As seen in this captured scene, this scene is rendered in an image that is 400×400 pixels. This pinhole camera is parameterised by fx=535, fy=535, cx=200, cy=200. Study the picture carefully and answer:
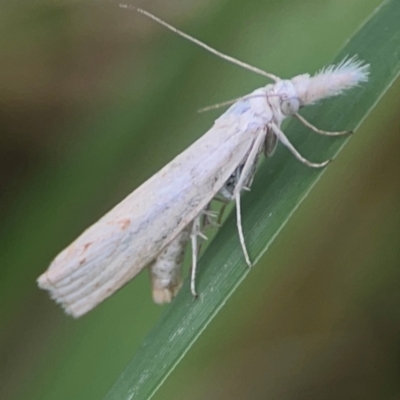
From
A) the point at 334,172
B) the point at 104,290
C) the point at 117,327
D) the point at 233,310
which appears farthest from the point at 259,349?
the point at 104,290

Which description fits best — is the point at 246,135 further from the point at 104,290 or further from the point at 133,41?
the point at 133,41

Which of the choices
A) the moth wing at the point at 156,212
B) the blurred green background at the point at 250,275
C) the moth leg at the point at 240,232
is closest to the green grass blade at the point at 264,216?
the moth leg at the point at 240,232

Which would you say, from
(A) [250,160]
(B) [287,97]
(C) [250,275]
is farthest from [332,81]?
(C) [250,275]

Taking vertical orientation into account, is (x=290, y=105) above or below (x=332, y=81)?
below

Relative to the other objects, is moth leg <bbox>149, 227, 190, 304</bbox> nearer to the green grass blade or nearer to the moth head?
the green grass blade

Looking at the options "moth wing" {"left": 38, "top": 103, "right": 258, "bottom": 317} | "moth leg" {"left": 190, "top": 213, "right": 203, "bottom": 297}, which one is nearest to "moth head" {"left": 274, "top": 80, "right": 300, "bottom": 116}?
"moth wing" {"left": 38, "top": 103, "right": 258, "bottom": 317}

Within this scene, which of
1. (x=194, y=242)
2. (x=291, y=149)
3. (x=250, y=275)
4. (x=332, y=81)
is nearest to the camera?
(x=332, y=81)

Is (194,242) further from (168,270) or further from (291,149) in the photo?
(291,149)
